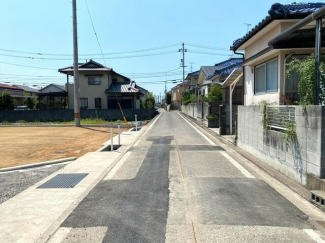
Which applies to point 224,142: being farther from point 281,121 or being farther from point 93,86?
point 93,86

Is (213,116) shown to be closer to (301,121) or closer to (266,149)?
(266,149)

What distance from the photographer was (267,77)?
10.0 metres

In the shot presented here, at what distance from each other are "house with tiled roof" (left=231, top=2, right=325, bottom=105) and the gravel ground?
7.21 meters

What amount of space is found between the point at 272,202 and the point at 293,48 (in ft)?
18.0

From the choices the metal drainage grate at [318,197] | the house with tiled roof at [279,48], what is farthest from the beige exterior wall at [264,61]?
the metal drainage grate at [318,197]

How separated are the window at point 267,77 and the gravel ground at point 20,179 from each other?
7731 mm

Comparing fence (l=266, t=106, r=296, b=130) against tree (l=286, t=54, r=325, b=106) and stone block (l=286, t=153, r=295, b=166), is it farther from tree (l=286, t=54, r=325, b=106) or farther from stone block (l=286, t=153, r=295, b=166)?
stone block (l=286, t=153, r=295, b=166)

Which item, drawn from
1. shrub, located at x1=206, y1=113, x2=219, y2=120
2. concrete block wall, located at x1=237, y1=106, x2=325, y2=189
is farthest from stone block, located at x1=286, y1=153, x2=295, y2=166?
shrub, located at x1=206, y1=113, x2=219, y2=120

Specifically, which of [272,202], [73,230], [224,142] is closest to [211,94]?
[224,142]

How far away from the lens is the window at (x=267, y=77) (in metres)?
9.31

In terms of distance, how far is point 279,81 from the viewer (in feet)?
28.9

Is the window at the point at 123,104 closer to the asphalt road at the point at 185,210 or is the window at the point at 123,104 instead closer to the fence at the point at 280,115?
the asphalt road at the point at 185,210

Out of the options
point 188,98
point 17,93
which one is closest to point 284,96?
point 188,98

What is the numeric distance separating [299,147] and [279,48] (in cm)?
392
